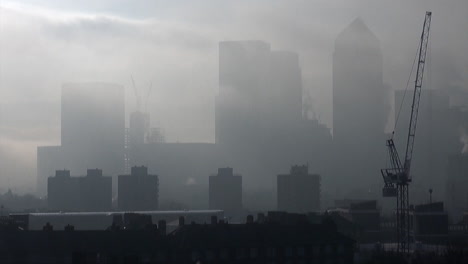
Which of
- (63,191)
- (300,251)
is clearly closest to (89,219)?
(300,251)

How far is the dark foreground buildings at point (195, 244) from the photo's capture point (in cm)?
2447

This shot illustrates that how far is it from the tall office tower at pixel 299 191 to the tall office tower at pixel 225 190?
293cm

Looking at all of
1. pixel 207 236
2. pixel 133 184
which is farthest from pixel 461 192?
pixel 207 236

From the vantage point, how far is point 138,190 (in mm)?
71938

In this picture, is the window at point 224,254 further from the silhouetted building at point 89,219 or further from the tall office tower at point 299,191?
the tall office tower at point 299,191

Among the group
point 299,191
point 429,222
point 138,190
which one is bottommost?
point 429,222

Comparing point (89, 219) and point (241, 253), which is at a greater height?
point (89, 219)

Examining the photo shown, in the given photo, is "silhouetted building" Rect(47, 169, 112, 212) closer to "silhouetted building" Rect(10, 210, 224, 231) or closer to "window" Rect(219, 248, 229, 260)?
"silhouetted building" Rect(10, 210, 224, 231)

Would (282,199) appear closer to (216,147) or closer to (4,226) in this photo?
(216,147)

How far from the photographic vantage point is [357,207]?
50906 millimetres

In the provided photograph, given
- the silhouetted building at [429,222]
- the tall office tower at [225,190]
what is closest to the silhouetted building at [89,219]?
the silhouetted building at [429,222]

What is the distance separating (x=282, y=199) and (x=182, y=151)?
1702cm

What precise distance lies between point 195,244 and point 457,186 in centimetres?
4269

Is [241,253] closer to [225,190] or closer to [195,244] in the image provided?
[195,244]
